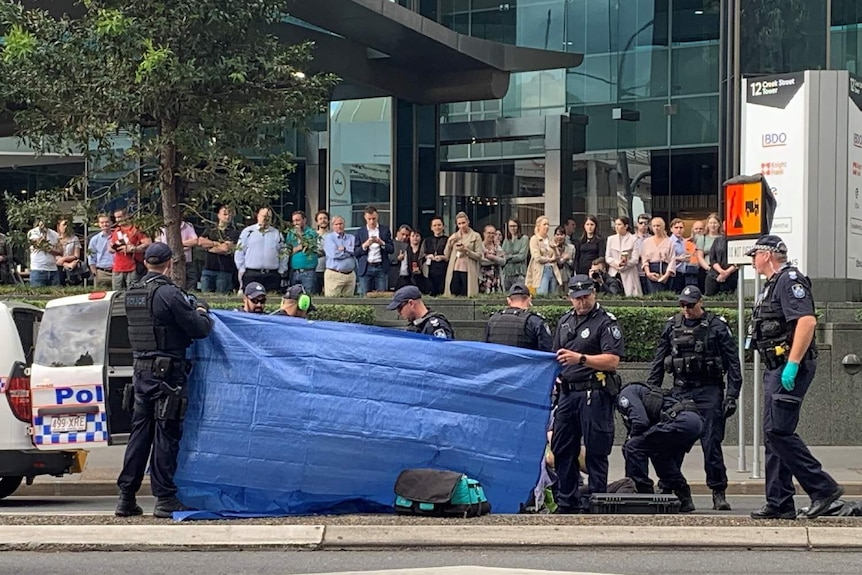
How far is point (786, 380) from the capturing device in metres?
8.12

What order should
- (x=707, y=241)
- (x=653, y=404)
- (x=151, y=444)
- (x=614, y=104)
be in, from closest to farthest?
(x=151, y=444) → (x=653, y=404) → (x=707, y=241) → (x=614, y=104)

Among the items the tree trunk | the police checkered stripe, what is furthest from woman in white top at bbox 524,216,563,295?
the police checkered stripe

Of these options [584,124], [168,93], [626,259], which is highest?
[584,124]

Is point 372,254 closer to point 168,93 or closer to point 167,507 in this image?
point 168,93

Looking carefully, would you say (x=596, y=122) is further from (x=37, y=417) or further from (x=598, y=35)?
(x=37, y=417)

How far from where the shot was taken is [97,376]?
9938 millimetres

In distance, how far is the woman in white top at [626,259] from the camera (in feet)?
57.3

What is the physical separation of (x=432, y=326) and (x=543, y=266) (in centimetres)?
791

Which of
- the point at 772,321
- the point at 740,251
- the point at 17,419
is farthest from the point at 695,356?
the point at 17,419

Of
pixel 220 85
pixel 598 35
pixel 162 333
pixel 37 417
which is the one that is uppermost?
pixel 598 35

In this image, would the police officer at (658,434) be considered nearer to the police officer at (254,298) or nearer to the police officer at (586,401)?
the police officer at (586,401)

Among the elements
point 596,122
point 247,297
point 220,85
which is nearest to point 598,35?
point 596,122

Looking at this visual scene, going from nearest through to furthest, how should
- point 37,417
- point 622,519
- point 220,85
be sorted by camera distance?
point 622,519 < point 37,417 < point 220,85

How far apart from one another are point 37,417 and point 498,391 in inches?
145
